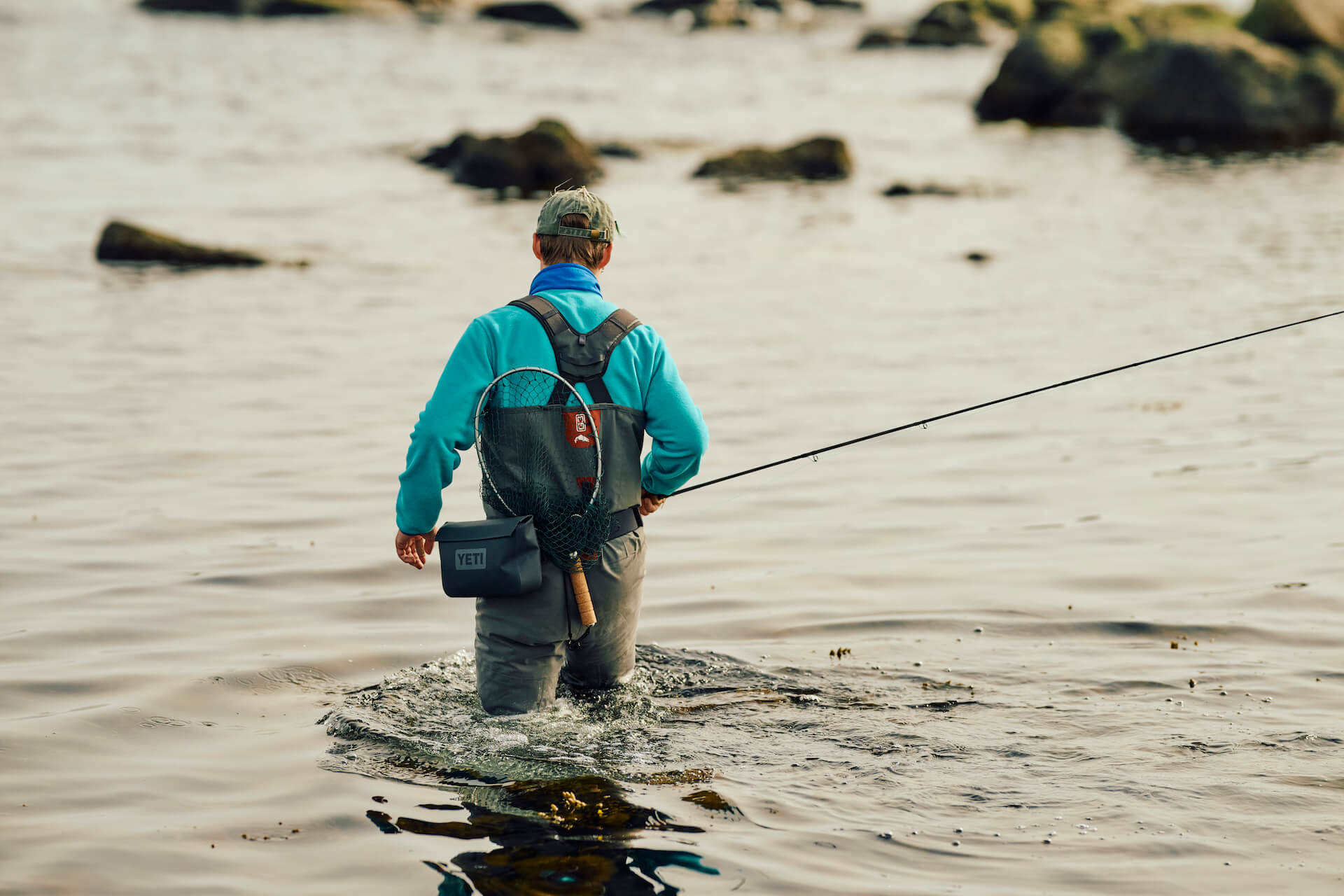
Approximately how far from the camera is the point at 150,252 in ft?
58.1

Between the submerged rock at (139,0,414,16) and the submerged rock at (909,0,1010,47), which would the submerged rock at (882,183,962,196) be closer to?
the submerged rock at (909,0,1010,47)

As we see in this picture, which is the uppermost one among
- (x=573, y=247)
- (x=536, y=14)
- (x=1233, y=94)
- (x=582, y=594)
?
(x=536, y=14)

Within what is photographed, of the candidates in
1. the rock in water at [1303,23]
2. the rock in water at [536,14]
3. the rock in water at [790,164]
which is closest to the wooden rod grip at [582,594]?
the rock in water at [790,164]

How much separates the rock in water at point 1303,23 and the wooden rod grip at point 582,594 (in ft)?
118

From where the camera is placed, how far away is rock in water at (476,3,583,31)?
251ft

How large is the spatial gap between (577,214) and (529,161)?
73.8 ft

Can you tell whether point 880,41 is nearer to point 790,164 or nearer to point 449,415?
point 790,164

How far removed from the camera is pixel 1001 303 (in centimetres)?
1586

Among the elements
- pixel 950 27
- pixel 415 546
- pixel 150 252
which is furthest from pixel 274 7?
pixel 415 546

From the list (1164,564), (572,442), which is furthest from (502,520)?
(1164,564)

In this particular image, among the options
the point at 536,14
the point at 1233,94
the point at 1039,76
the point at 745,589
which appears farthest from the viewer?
the point at 536,14

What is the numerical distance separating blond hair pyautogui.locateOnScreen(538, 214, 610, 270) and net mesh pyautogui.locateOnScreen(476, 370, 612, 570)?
443 millimetres

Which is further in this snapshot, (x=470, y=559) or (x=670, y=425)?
(x=670, y=425)

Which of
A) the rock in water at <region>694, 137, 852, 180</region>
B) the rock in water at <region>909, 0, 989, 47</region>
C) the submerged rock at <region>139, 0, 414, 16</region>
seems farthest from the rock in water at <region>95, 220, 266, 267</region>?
the submerged rock at <region>139, 0, 414, 16</region>
